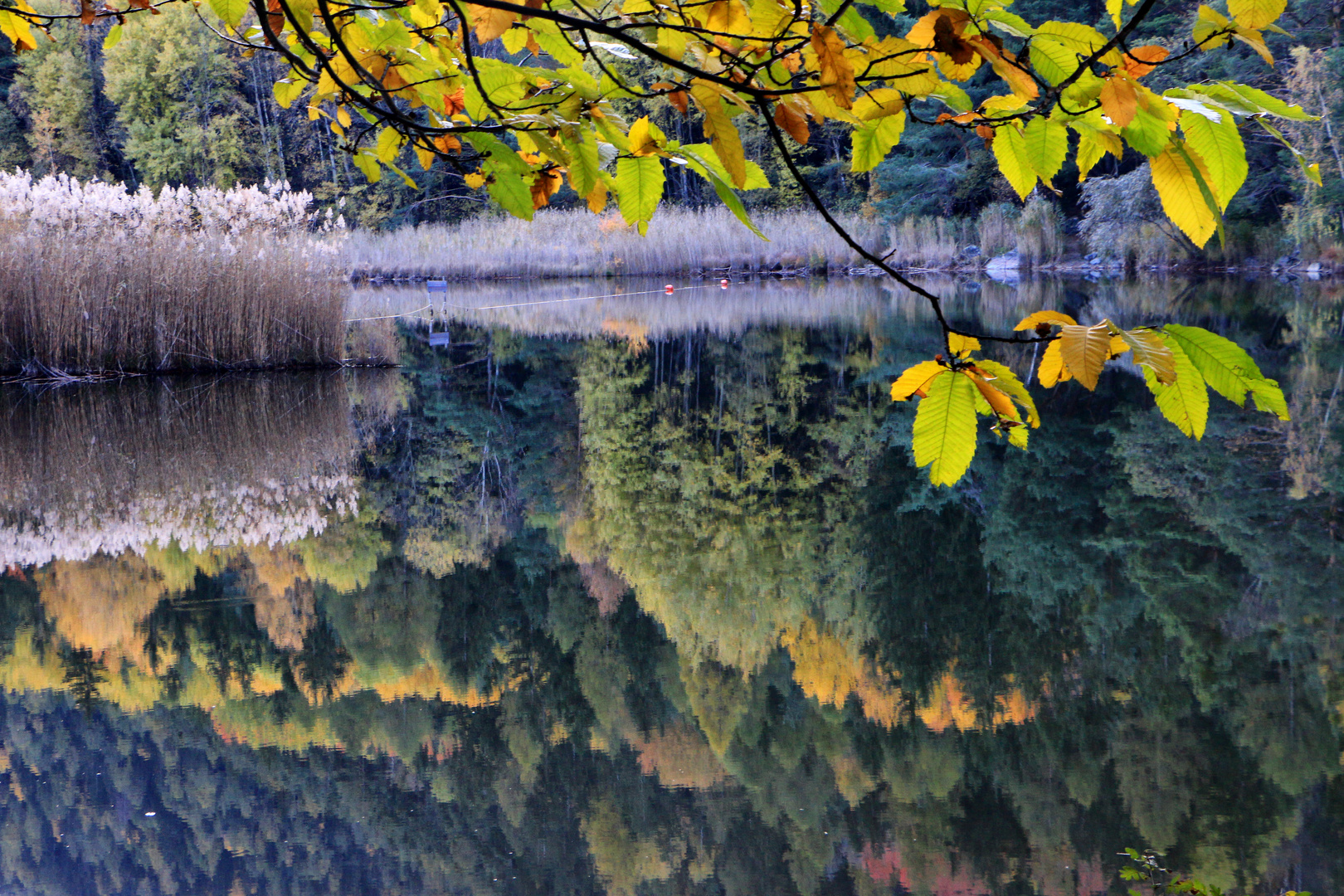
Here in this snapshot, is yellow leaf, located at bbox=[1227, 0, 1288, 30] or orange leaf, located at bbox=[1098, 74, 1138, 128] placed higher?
yellow leaf, located at bbox=[1227, 0, 1288, 30]

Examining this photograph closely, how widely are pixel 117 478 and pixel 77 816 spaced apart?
353 cm

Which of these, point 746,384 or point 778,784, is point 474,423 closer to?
point 746,384

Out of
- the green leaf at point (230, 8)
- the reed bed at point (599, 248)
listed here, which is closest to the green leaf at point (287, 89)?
the green leaf at point (230, 8)

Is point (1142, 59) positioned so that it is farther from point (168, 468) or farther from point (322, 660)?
point (168, 468)

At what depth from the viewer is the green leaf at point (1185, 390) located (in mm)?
799

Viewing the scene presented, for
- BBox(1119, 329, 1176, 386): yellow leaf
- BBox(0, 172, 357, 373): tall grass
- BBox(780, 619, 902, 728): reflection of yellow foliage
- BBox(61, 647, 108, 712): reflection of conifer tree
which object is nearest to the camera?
BBox(1119, 329, 1176, 386): yellow leaf

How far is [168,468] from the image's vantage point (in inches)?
220

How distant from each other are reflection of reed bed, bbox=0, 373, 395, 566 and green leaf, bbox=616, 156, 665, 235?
3613 millimetres

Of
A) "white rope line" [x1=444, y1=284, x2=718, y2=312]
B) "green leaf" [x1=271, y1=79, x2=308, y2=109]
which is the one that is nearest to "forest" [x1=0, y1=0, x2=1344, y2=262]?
"white rope line" [x1=444, y1=284, x2=718, y2=312]

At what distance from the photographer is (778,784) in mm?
2359

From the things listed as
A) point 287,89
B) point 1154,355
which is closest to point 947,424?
point 1154,355

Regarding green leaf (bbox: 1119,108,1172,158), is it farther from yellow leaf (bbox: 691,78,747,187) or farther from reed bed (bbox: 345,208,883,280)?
reed bed (bbox: 345,208,883,280)

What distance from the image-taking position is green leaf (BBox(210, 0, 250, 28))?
111cm

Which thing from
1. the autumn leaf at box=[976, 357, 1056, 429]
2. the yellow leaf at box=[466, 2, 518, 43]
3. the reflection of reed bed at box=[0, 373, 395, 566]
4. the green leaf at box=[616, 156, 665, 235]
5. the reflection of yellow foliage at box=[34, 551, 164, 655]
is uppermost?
the yellow leaf at box=[466, 2, 518, 43]
